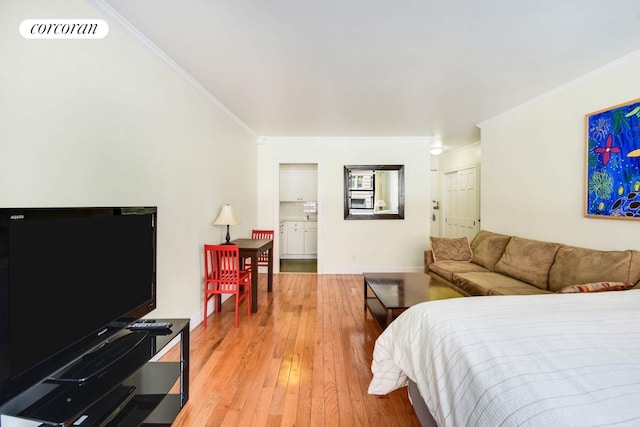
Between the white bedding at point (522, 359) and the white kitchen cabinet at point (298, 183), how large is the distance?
16.1ft

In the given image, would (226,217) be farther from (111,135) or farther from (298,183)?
(298,183)

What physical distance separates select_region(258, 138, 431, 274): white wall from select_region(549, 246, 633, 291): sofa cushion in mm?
2392

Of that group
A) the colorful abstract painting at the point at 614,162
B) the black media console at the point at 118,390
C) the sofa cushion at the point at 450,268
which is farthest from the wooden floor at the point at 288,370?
the colorful abstract painting at the point at 614,162

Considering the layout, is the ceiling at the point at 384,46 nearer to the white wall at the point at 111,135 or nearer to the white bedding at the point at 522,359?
the white wall at the point at 111,135

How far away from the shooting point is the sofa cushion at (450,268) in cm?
336

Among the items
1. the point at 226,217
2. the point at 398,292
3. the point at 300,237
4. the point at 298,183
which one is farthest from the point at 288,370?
the point at 298,183

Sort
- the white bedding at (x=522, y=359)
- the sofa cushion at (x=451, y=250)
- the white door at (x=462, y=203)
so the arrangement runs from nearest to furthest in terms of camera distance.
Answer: the white bedding at (x=522, y=359), the sofa cushion at (x=451, y=250), the white door at (x=462, y=203)

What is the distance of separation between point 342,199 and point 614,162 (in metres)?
3.37

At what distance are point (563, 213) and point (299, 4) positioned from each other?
3.21 m

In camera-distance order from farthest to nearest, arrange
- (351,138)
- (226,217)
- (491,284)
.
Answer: (351,138), (226,217), (491,284)

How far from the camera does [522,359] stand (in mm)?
912

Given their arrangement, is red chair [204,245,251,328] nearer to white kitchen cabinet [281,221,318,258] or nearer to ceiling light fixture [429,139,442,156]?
white kitchen cabinet [281,221,318,258]

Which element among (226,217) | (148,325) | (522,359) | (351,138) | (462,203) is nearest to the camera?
(522,359)

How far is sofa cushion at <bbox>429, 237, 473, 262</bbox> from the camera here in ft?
12.6
